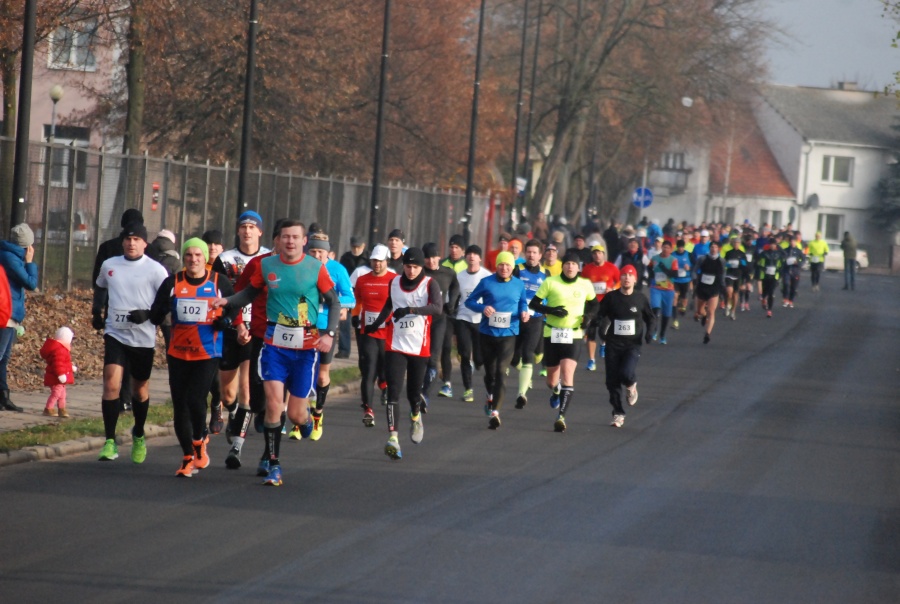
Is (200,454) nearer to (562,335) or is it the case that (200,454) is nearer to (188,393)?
(188,393)

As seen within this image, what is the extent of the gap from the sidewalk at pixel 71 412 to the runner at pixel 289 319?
6.31ft

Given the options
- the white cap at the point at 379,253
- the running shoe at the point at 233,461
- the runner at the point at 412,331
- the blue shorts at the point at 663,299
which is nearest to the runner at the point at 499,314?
the white cap at the point at 379,253

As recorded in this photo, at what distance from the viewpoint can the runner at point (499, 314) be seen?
50.9ft

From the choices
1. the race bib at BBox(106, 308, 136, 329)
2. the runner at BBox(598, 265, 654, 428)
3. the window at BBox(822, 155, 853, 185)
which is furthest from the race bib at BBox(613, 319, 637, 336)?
the window at BBox(822, 155, 853, 185)

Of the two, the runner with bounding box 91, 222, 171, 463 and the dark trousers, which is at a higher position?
the runner with bounding box 91, 222, 171, 463

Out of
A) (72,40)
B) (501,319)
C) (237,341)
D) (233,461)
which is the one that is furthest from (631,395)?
(72,40)

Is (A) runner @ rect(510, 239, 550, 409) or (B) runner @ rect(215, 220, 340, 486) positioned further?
(A) runner @ rect(510, 239, 550, 409)

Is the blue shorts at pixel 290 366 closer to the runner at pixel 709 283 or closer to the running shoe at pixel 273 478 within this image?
the running shoe at pixel 273 478

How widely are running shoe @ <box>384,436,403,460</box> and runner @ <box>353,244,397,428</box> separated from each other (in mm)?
2069

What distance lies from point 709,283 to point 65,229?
11851 mm

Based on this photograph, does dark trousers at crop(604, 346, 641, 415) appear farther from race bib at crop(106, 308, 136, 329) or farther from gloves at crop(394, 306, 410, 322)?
race bib at crop(106, 308, 136, 329)

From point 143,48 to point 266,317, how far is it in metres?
15.0

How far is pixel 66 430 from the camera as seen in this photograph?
41.1 ft

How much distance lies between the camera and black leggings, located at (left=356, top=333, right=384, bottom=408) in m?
14.8
